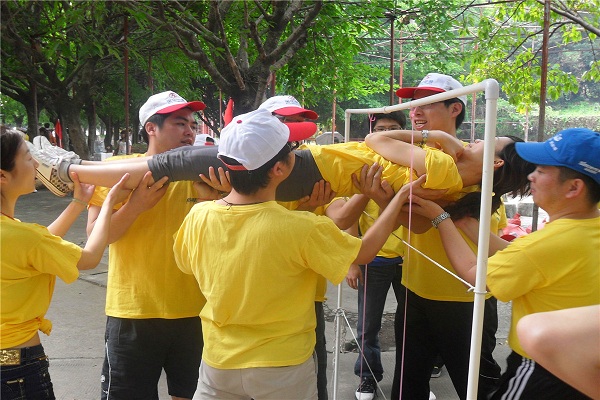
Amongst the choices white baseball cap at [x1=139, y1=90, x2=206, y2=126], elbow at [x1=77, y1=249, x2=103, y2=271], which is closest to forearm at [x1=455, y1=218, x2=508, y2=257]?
white baseball cap at [x1=139, y1=90, x2=206, y2=126]

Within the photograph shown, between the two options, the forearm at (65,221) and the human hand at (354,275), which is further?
the human hand at (354,275)

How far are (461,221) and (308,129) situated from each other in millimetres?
668

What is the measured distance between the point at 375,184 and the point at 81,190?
1202mm

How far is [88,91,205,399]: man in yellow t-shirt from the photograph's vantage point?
2.20m

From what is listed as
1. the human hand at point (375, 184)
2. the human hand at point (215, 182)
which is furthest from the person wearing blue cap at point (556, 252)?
the human hand at point (215, 182)

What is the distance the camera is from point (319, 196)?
2.19 metres

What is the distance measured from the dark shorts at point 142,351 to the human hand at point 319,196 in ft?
2.21

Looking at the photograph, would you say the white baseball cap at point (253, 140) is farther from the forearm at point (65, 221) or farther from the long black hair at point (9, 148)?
the forearm at point (65, 221)

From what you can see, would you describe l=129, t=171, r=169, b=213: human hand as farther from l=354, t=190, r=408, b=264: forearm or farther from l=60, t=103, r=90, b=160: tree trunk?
l=60, t=103, r=90, b=160: tree trunk

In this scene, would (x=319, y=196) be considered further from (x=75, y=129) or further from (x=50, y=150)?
(x=75, y=129)

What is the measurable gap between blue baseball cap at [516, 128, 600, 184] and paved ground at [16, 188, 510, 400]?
5.13 ft

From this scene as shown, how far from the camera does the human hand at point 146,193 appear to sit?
216 centimetres

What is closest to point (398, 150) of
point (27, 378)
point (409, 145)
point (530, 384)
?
point (409, 145)

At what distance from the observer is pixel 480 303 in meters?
1.55
